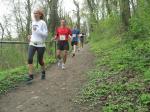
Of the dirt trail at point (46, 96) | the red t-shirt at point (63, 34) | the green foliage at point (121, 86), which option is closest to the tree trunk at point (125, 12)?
the red t-shirt at point (63, 34)

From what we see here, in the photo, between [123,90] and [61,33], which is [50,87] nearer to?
[123,90]

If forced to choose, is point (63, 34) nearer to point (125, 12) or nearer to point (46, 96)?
point (46, 96)

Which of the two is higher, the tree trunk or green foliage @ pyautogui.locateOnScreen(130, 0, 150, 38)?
the tree trunk

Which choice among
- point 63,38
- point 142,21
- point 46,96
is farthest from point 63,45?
point 46,96

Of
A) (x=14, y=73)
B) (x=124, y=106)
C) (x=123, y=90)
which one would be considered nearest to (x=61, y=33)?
(x=14, y=73)

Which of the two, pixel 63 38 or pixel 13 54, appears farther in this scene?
pixel 13 54

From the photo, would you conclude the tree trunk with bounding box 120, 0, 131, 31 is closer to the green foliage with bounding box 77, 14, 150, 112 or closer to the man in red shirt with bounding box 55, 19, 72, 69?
the man in red shirt with bounding box 55, 19, 72, 69

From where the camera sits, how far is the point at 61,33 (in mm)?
14156

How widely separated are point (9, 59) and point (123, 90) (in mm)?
6941

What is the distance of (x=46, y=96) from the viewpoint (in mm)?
8938

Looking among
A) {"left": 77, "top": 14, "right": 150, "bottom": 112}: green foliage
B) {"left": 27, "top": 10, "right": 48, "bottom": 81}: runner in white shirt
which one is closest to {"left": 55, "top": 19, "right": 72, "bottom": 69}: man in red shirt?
{"left": 77, "top": 14, "right": 150, "bottom": 112}: green foliage

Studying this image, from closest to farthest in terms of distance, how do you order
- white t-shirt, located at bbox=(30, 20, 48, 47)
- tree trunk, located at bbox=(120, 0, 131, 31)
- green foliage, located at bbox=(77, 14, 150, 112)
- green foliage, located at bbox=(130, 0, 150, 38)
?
green foliage, located at bbox=(77, 14, 150, 112), white t-shirt, located at bbox=(30, 20, 48, 47), green foliage, located at bbox=(130, 0, 150, 38), tree trunk, located at bbox=(120, 0, 131, 31)

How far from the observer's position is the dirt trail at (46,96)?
782 centimetres

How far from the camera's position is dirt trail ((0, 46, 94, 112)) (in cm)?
782
